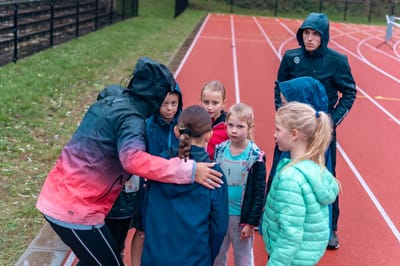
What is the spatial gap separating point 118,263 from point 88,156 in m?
0.73

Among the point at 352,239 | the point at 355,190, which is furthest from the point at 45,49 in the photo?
the point at 352,239

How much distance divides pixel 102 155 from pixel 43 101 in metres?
6.92

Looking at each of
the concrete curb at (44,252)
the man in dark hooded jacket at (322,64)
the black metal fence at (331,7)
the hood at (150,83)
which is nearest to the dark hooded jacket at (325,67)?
the man in dark hooded jacket at (322,64)

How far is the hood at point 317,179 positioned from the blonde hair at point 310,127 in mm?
55

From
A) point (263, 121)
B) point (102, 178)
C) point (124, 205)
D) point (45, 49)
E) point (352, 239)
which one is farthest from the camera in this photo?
point (45, 49)

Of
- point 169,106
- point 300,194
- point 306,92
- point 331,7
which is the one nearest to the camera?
point 300,194

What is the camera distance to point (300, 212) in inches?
118

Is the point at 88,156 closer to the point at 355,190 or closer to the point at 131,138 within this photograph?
the point at 131,138

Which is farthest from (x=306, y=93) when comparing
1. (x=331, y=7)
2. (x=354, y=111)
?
(x=331, y=7)

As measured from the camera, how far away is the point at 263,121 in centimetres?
985

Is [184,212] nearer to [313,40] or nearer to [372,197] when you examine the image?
[313,40]

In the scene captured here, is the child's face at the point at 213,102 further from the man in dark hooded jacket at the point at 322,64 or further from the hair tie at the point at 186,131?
the hair tie at the point at 186,131

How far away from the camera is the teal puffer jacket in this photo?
3.00 meters

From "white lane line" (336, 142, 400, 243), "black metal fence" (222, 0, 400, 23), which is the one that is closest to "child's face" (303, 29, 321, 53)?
"white lane line" (336, 142, 400, 243)
